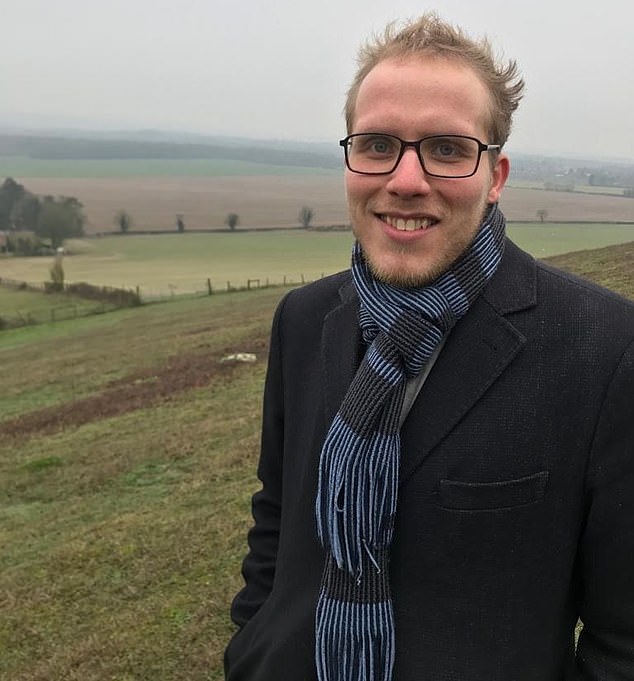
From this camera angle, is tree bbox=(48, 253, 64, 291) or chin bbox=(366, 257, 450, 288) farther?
tree bbox=(48, 253, 64, 291)

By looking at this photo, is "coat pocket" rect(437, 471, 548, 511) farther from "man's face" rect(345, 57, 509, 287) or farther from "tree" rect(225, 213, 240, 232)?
"tree" rect(225, 213, 240, 232)

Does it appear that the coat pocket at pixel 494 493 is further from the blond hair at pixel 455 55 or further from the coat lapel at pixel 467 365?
the blond hair at pixel 455 55

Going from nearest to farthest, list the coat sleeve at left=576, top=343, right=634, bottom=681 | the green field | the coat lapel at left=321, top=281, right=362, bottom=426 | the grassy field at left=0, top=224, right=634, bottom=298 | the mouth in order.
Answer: the coat sleeve at left=576, top=343, right=634, bottom=681, the mouth, the coat lapel at left=321, top=281, right=362, bottom=426, the grassy field at left=0, top=224, right=634, bottom=298, the green field

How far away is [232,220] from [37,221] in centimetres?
1925

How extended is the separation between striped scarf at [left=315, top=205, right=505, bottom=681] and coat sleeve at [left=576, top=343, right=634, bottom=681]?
1.30 feet

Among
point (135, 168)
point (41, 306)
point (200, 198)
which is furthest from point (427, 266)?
point (135, 168)

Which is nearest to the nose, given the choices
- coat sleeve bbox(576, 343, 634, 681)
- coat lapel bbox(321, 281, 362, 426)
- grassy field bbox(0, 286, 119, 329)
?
coat lapel bbox(321, 281, 362, 426)

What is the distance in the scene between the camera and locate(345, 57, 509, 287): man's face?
1.47 m

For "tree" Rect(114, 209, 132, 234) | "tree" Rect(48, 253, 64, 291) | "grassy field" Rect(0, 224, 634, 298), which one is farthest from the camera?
"tree" Rect(114, 209, 132, 234)

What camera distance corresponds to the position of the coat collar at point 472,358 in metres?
1.52

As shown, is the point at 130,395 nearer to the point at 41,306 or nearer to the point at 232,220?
the point at 41,306

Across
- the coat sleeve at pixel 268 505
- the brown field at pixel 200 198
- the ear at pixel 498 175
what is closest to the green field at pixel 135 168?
the brown field at pixel 200 198

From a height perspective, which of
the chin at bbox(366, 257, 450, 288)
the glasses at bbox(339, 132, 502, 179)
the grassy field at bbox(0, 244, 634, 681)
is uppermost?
the glasses at bbox(339, 132, 502, 179)

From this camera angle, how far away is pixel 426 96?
147 cm
